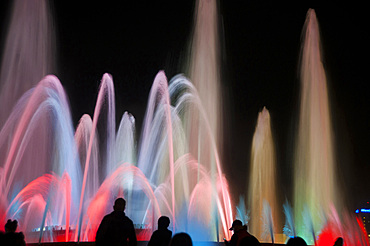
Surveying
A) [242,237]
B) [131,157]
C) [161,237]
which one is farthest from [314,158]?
[161,237]

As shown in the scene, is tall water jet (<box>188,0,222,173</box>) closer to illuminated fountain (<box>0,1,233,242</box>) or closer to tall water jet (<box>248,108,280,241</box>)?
illuminated fountain (<box>0,1,233,242</box>)

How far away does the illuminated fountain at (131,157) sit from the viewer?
24.2 metres

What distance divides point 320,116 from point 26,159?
22258 millimetres

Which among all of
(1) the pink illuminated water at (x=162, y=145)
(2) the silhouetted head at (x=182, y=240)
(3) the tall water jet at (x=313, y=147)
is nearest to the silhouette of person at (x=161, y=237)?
(2) the silhouetted head at (x=182, y=240)

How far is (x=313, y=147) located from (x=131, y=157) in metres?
12.5

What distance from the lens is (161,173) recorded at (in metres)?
28.8

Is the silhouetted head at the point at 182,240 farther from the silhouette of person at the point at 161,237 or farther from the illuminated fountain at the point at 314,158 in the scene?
the illuminated fountain at the point at 314,158

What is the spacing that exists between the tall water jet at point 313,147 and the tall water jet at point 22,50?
722 inches

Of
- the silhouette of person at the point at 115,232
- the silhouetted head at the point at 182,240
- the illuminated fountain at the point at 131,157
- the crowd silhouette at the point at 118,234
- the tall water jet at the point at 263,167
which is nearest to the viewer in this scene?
the silhouetted head at the point at 182,240

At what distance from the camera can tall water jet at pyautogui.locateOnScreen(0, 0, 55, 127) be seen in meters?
27.9

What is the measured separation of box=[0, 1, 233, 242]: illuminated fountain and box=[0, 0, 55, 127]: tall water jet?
555 mm

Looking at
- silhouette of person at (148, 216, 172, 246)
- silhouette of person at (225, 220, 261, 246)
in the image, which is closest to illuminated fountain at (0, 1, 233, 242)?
silhouette of person at (225, 220, 261, 246)

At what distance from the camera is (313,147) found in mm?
26688

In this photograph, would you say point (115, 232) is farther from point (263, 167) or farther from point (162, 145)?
point (263, 167)
